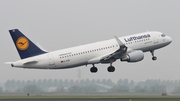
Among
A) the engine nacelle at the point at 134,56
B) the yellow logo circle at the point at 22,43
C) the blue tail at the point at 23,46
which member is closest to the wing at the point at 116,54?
the engine nacelle at the point at 134,56

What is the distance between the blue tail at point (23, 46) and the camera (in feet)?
284

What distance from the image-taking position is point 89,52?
294 ft

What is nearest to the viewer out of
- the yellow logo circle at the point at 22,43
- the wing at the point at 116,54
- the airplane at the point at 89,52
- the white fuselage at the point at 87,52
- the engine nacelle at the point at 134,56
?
the white fuselage at the point at 87,52

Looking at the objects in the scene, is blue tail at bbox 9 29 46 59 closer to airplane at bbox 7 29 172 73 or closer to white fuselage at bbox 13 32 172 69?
airplane at bbox 7 29 172 73

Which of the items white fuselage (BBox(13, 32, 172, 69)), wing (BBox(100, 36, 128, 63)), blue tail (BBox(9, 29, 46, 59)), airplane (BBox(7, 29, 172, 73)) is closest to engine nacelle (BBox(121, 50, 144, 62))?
airplane (BBox(7, 29, 172, 73))

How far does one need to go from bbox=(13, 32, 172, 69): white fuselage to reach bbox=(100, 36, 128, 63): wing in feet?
3.13

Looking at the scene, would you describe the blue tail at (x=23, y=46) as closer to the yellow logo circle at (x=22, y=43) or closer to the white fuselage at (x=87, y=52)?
the yellow logo circle at (x=22, y=43)

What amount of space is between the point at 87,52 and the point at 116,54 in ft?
17.0

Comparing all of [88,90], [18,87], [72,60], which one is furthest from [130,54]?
[18,87]

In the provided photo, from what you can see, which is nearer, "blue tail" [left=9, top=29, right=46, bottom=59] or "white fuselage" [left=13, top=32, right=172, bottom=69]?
"white fuselage" [left=13, top=32, right=172, bottom=69]

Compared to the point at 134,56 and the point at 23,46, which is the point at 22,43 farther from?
the point at 134,56

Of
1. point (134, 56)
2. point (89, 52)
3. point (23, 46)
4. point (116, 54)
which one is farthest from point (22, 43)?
point (134, 56)

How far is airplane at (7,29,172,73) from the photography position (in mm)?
86375

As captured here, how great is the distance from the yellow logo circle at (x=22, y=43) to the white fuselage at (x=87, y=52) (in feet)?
7.15
